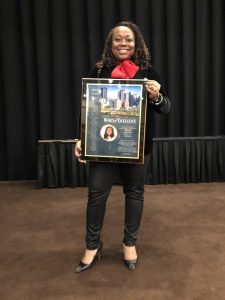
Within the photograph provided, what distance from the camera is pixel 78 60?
3.46 meters

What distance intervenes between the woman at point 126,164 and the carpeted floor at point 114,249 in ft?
0.44

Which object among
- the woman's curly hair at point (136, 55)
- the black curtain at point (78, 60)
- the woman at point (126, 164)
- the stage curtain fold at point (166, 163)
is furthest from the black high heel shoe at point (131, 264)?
the black curtain at point (78, 60)

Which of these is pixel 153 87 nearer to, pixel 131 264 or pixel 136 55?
pixel 136 55

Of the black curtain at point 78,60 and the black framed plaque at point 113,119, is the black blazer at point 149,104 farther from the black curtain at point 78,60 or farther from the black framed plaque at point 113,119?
the black curtain at point 78,60

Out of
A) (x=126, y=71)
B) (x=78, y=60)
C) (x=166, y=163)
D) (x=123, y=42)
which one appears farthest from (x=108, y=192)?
(x=78, y=60)

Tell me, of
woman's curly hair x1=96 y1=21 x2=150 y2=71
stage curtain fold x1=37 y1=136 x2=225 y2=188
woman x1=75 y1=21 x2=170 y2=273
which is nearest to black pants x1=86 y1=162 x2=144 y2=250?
woman x1=75 y1=21 x2=170 y2=273

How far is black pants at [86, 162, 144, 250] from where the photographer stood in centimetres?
175

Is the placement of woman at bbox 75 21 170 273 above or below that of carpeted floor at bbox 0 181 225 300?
above

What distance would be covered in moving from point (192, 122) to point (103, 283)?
227 cm

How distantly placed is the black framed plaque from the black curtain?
6.26 ft

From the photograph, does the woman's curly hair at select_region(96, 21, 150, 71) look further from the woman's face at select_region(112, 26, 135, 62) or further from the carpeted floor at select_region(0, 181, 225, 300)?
the carpeted floor at select_region(0, 181, 225, 300)

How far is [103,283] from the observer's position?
5.68ft

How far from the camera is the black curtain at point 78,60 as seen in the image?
340cm

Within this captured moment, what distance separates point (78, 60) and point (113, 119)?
197cm
